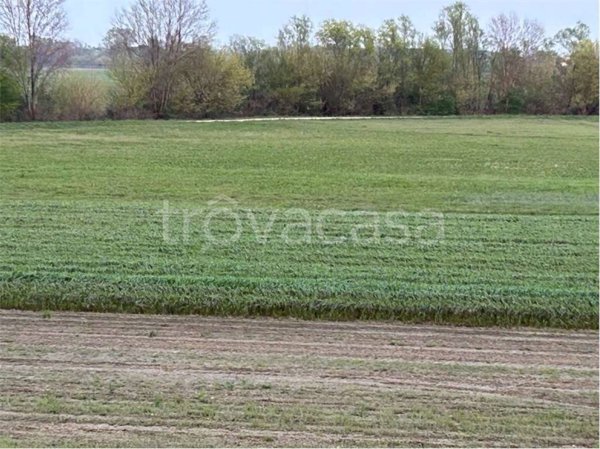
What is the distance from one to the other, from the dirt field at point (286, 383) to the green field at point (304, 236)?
34 centimetres

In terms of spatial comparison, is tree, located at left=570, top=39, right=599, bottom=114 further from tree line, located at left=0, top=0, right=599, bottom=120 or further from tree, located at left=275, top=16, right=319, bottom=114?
tree, located at left=275, top=16, right=319, bottom=114

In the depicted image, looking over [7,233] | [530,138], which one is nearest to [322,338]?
[7,233]

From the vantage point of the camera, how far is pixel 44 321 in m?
5.66

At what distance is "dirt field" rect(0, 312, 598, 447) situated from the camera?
148 inches

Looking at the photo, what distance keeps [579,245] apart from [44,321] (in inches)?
264

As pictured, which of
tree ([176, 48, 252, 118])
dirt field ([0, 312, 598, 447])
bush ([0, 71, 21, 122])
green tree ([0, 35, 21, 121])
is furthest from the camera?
tree ([176, 48, 252, 118])

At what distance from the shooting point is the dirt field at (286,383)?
12.4 ft

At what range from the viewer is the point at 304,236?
323 inches

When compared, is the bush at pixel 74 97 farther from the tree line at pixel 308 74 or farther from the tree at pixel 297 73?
the tree at pixel 297 73

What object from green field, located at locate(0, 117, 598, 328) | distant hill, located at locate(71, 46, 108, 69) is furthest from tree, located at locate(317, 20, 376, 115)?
green field, located at locate(0, 117, 598, 328)

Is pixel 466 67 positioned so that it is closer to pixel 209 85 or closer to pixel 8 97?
pixel 209 85

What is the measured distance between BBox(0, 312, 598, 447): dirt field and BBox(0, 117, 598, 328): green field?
341mm

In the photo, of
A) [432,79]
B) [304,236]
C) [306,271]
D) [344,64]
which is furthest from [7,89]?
[306,271]

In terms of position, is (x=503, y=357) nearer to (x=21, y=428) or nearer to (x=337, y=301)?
(x=337, y=301)
